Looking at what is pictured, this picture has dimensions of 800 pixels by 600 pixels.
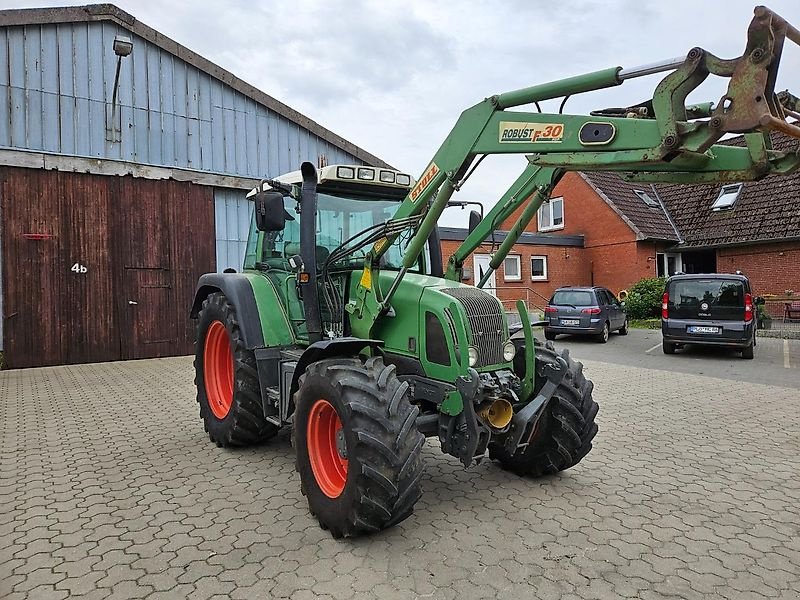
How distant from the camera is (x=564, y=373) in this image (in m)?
4.05

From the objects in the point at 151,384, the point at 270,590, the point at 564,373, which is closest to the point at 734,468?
the point at 564,373

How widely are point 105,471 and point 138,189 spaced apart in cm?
804

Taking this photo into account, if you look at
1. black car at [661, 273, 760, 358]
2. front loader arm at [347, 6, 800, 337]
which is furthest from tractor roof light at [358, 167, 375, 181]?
black car at [661, 273, 760, 358]

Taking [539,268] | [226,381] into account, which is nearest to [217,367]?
[226,381]

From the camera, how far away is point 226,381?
5793 mm

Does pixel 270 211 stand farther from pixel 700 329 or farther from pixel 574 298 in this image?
pixel 574 298

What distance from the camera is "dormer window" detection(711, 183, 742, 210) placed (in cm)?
2069

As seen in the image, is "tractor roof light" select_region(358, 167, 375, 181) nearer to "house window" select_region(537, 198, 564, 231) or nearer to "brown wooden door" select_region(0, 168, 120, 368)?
"brown wooden door" select_region(0, 168, 120, 368)

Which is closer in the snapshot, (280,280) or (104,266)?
(280,280)

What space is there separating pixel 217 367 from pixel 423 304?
9.49 feet

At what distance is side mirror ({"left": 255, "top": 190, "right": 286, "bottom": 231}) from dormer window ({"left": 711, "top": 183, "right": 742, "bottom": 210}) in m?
21.1

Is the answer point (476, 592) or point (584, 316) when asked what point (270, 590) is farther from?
point (584, 316)

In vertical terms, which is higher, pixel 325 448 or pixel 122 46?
pixel 122 46

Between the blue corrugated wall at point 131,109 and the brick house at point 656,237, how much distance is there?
9.70 m
